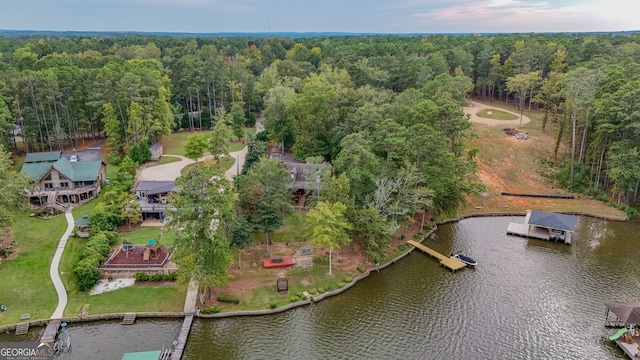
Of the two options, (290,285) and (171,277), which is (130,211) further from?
(290,285)

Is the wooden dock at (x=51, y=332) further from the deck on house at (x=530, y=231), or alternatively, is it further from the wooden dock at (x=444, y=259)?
the deck on house at (x=530, y=231)

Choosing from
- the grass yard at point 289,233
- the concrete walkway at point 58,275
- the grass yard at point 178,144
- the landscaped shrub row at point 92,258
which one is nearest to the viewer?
the concrete walkway at point 58,275

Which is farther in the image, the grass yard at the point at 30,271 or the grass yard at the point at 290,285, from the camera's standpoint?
the grass yard at the point at 290,285

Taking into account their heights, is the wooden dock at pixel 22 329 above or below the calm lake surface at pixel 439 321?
above

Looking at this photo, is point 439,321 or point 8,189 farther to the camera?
point 8,189

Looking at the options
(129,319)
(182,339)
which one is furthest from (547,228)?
(129,319)

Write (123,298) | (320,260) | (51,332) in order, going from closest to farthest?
(51,332)
(123,298)
(320,260)

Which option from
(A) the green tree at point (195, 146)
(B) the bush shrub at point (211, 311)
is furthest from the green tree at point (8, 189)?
(A) the green tree at point (195, 146)
